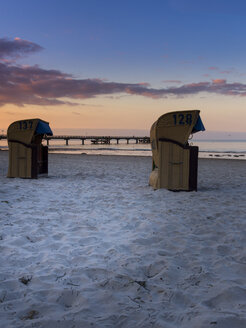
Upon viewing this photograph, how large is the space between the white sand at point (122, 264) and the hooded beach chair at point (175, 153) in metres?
1.75

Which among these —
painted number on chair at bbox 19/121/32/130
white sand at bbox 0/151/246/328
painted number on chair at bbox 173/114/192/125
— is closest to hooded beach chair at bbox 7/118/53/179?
painted number on chair at bbox 19/121/32/130

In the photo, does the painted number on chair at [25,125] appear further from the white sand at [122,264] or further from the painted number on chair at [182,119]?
the painted number on chair at [182,119]

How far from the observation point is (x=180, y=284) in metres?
2.95

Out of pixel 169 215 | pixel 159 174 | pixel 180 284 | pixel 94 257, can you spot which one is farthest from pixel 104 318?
pixel 159 174

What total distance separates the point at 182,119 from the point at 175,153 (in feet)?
3.34

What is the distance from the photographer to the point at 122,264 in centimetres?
341

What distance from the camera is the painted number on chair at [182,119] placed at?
7.98 metres

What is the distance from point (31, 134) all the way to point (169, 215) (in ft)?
22.1

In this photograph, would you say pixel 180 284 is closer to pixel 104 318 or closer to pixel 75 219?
pixel 104 318

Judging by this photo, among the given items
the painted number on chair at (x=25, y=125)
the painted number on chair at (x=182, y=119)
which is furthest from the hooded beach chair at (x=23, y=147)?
the painted number on chair at (x=182, y=119)

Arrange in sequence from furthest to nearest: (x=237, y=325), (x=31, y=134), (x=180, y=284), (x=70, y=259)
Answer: (x=31, y=134) < (x=70, y=259) < (x=180, y=284) < (x=237, y=325)

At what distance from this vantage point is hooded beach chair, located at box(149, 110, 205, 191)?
26.6 feet

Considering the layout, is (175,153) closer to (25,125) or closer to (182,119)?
(182,119)

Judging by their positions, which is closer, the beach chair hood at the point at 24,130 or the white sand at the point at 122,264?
the white sand at the point at 122,264
